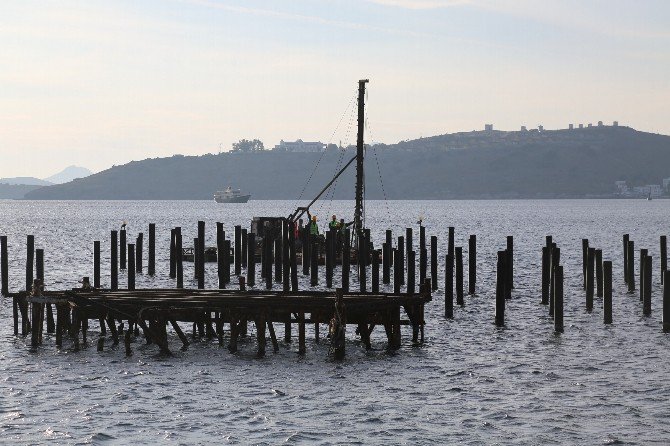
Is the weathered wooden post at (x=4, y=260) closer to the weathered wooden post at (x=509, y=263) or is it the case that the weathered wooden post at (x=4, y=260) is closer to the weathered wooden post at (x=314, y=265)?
the weathered wooden post at (x=314, y=265)

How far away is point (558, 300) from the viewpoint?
3616 centimetres

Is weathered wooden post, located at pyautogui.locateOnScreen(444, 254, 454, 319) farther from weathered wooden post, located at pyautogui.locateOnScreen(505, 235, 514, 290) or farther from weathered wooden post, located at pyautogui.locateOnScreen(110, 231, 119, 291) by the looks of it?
weathered wooden post, located at pyautogui.locateOnScreen(110, 231, 119, 291)

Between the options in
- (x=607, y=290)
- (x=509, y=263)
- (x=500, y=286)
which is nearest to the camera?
(x=500, y=286)

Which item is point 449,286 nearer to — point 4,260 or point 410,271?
point 410,271

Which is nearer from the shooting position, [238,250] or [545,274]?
[545,274]

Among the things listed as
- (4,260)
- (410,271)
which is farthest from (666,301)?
(4,260)

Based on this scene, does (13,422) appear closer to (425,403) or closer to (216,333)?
(425,403)

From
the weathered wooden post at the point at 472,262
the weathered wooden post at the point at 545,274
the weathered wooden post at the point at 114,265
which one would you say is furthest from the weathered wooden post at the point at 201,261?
the weathered wooden post at the point at 545,274

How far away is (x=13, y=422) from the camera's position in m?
23.7

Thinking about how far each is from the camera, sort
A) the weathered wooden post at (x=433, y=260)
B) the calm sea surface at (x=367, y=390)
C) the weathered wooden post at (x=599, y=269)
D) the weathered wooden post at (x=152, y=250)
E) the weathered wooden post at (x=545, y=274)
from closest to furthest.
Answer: the calm sea surface at (x=367, y=390) < the weathered wooden post at (x=599, y=269) < the weathered wooden post at (x=545, y=274) < the weathered wooden post at (x=433, y=260) < the weathered wooden post at (x=152, y=250)

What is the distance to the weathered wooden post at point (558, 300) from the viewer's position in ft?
115

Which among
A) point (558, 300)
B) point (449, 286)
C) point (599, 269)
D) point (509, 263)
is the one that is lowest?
point (558, 300)

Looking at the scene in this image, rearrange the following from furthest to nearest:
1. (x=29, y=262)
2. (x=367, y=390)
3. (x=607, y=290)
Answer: (x=29, y=262), (x=607, y=290), (x=367, y=390)

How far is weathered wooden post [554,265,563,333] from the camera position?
3500 cm
